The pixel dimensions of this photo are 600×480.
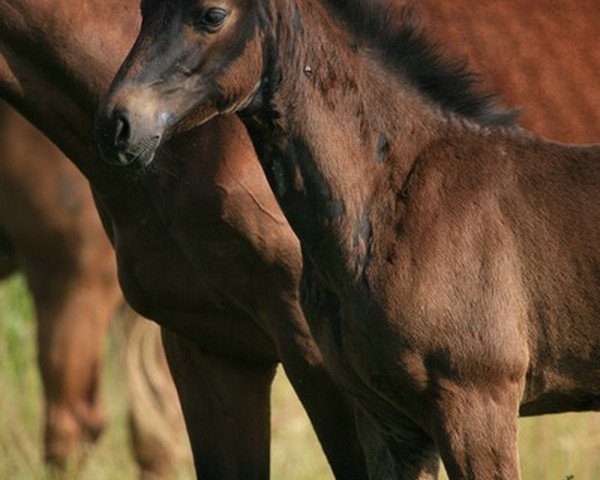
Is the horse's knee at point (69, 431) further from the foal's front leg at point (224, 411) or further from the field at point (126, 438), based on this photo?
the foal's front leg at point (224, 411)

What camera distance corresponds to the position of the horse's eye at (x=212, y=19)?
15.7ft

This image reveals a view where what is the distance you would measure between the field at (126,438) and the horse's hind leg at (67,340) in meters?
0.14

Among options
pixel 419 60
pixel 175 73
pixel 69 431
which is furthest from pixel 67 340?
pixel 175 73

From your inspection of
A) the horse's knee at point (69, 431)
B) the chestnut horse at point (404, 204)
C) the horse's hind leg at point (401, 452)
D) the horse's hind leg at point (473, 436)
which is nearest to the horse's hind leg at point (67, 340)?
the horse's knee at point (69, 431)

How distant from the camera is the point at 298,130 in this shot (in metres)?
5.03

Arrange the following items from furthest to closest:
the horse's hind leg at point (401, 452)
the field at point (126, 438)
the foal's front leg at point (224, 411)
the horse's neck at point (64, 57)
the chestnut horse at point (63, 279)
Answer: the chestnut horse at point (63, 279) < the field at point (126, 438) < the foal's front leg at point (224, 411) < the horse's neck at point (64, 57) < the horse's hind leg at point (401, 452)

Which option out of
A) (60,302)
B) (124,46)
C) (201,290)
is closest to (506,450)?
(201,290)

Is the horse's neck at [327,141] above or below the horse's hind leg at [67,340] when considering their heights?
above

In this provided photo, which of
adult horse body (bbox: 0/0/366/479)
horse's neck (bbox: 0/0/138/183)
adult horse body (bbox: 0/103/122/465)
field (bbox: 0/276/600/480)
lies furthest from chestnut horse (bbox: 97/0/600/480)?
adult horse body (bbox: 0/103/122/465)

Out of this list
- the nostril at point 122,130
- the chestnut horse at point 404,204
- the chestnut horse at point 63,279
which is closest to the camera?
the nostril at point 122,130

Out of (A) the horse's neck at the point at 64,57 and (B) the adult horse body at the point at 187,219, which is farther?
(A) the horse's neck at the point at 64,57

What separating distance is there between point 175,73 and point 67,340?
150 inches

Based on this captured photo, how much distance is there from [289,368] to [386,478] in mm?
597

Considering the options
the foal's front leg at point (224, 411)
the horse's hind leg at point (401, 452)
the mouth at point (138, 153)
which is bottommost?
the foal's front leg at point (224, 411)
